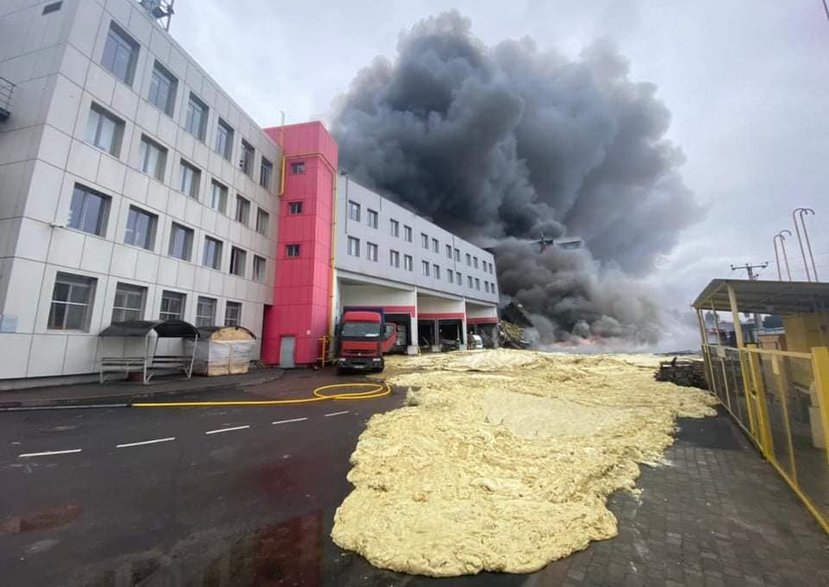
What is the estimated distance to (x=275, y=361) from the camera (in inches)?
817

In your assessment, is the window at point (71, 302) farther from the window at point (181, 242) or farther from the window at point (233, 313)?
the window at point (233, 313)

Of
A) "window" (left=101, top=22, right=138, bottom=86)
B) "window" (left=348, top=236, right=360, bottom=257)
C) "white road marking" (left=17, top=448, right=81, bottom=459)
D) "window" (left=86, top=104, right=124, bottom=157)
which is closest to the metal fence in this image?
"white road marking" (left=17, top=448, right=81, bottom=459)

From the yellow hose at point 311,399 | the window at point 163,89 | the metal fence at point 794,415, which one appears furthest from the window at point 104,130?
the metal fence at point 794,415

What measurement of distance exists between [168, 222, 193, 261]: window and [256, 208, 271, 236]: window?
504 cm

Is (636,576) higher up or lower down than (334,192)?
lower down

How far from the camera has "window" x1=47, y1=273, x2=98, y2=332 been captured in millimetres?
11305

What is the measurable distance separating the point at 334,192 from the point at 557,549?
25558mm

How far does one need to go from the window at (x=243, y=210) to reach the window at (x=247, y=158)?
1857mm

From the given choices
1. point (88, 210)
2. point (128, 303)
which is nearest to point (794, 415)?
point (128, 303)

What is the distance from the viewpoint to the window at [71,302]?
1130 cm

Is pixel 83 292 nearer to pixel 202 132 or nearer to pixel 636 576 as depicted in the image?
pixel 202 132

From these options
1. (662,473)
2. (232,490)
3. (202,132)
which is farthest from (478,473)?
(202,132)

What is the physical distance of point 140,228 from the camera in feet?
47.2

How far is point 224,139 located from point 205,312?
9853mm
